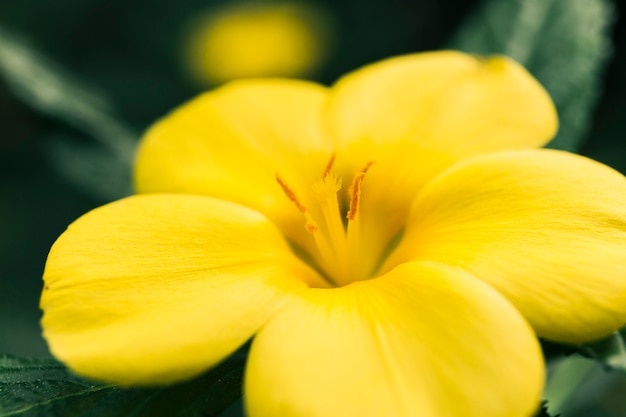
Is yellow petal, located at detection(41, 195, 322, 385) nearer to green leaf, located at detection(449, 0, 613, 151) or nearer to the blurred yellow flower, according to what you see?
Answer: green leaf, located at detection(449, 0, 613, 151)

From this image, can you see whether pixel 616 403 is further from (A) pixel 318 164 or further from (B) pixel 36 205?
(B) pixel 36 205

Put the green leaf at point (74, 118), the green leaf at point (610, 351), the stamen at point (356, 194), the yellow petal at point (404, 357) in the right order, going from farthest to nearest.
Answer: the green leaf at point (74, 118) → the stamen at point (356, 194) → the green leaf at point (610, 351) → the yellow petal at point (404, 357)

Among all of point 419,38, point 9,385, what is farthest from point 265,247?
point 419,38

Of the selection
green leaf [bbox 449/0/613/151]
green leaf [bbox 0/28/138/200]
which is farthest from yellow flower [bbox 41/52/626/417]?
green leaf [bbox 0/28/138/200]

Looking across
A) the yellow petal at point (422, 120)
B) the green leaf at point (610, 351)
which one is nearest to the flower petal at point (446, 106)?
the yellow petal at point (422, 120)

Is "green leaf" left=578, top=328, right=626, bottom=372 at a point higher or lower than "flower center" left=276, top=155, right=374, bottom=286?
→ lower

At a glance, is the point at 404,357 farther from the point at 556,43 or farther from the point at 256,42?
the point at 256,42

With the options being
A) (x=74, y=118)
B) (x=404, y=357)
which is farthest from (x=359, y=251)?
(x=74, y=118)

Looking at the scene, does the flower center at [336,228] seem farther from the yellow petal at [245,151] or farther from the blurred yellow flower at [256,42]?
the blurred yellow flower at [256,42]
